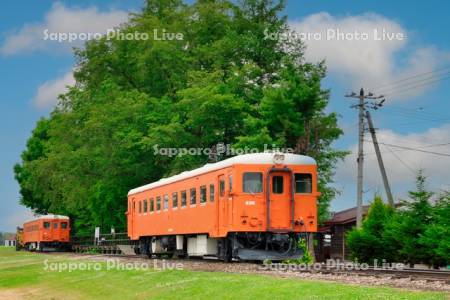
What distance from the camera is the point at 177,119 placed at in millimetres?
46594

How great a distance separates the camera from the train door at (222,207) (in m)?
25.0

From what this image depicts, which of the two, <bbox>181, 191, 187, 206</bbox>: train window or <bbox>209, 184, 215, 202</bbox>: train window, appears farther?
<bbox>181, 191, 187, 206</bbox>: train window

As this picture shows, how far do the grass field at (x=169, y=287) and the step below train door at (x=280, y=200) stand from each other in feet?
13.0

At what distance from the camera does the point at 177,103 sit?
47.5 metres

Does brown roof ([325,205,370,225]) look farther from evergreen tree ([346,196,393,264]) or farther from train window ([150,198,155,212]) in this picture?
train window ([150,198,155,212])

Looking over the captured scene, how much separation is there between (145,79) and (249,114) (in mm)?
12219

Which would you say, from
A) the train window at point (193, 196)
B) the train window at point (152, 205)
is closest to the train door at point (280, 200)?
the train window at point (193, 196)

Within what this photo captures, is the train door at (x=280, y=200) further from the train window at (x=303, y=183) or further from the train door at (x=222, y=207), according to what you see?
the train door at (x=222, y=207)

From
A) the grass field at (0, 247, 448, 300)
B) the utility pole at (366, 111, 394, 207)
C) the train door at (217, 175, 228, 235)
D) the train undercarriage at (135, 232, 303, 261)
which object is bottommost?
the grass field at (0, 247, 448, 300)

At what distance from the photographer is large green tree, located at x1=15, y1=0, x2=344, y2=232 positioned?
42203 millimetres

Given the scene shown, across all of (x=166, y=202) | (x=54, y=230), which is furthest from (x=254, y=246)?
(x=54, y=230)

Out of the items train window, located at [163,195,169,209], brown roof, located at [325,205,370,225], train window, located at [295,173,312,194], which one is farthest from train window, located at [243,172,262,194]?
brown roof, located at [325,205,370,225]

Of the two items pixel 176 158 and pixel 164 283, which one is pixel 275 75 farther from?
pixel 164 283

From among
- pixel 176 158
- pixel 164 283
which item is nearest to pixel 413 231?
pixel 164 283
